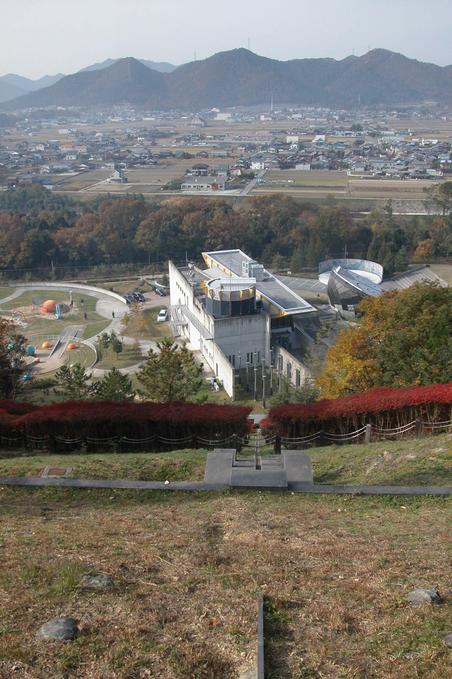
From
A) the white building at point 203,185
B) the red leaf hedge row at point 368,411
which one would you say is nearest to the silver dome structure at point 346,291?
the red leaf hedge row at point 368,411

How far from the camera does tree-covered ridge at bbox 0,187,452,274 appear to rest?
130 ft

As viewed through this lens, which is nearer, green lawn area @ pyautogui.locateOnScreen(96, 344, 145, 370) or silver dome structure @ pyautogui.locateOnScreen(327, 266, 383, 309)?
green lawn area @ pyautogui.locateOnScreen(96, 344, 145, 370)

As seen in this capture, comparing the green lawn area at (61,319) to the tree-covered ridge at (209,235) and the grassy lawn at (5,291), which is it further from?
the tree-covered ridge at (209,235)

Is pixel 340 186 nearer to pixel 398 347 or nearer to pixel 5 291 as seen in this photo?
pixel 5 291

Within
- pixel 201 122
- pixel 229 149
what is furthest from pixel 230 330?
pixel 201 122

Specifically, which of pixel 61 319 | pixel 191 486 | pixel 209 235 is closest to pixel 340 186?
pixel 209 235

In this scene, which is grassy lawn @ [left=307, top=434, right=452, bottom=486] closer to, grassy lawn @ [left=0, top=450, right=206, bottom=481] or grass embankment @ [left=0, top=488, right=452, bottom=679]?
grass embankment @ [left=0, top=488, right=452, bottom=679]

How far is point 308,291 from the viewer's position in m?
34.8

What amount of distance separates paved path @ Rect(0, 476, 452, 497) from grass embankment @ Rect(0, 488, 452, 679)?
7.5 inches

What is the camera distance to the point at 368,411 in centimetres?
1056

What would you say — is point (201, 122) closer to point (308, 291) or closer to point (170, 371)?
point (308, 291)

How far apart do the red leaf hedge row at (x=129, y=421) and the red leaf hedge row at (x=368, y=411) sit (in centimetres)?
86

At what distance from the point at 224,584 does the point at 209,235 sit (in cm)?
3842

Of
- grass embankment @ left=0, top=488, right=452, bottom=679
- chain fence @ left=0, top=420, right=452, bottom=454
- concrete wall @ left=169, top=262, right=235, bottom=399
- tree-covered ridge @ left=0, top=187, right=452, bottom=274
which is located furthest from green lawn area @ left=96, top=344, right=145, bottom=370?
tree-covered ridge @ left=0, top=187, right=452, bottom=274
